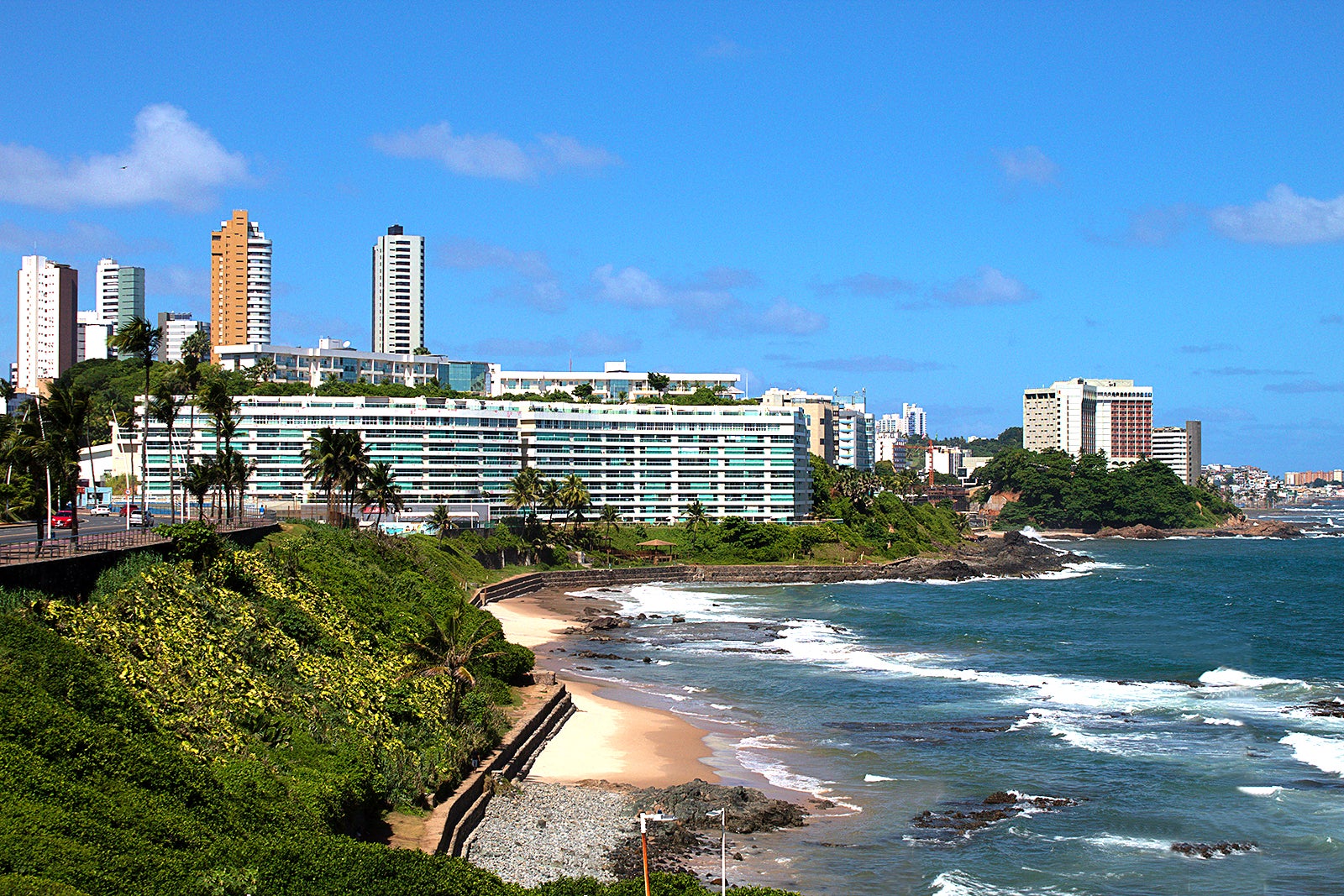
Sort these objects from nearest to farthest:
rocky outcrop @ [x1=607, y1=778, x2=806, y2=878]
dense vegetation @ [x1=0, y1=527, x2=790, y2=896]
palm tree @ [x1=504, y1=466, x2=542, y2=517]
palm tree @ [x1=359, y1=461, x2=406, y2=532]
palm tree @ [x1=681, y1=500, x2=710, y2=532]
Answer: dense vegetation @ [x1=0, y1=527, x2=790, y2=896]
rocky outcrop @ [x1=607, y1=778, x2=806, y2=878]
palm tree @ [x1=359, y1=461, x2=406, y2=532]
palm tree @ [x1=504, y1=466, x2=542, y2=517]
palm tree @ [x1=681, y1=500, x2=710, y2=532]

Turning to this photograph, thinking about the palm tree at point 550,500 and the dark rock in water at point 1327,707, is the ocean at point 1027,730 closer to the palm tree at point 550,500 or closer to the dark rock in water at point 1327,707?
the dark rock in water at point 1327,707

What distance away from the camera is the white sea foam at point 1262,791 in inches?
1371

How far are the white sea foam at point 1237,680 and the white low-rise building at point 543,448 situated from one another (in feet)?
224

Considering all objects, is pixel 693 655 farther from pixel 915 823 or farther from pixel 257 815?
pixel 257 815

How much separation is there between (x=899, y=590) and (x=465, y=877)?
275ft

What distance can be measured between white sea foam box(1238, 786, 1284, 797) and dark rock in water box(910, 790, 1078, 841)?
18.1ft

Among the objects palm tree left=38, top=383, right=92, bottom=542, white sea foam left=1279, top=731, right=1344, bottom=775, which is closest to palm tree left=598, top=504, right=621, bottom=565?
palm tree left=38, top=383, right=92, bottom=542

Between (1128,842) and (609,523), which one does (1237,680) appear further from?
(609,523)

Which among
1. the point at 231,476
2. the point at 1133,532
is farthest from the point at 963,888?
the point at 1133,532

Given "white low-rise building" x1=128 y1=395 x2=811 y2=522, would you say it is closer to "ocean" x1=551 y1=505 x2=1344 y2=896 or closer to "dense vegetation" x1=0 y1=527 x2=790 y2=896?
"ocean" x1=551 y1=505 x2=1344 y2=896

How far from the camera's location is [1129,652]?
64375 mm

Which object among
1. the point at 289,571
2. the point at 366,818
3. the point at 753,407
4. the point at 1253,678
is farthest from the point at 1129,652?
the point at 753,407

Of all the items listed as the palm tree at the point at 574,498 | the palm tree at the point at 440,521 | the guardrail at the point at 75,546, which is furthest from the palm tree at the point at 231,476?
the palm tree at the point at 574,498

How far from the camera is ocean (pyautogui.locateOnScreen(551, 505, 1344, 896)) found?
29.2 metres
